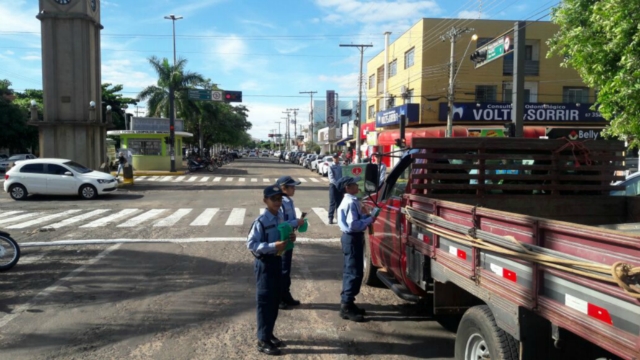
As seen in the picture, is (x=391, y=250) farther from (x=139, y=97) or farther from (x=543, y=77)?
(x=139, y=97)

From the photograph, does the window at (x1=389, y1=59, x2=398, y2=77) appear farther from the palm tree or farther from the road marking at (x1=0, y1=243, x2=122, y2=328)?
the road marking at (x1=0, y1=243, x2=122, y2=328)

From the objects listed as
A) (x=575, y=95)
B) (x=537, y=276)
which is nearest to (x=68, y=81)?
(x=537, y=276)

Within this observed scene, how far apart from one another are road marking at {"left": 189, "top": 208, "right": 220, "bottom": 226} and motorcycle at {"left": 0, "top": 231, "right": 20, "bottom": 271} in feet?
16.7

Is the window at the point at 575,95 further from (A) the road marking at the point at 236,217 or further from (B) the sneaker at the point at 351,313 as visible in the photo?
(B) the sneaker at the point at 351,313

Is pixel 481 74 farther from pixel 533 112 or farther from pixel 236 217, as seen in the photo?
pixel 236 217

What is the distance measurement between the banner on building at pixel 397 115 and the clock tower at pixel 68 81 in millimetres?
18044

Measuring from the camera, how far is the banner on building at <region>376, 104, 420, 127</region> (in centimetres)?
3312

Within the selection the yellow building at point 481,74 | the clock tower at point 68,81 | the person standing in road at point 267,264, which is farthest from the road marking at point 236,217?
the yellow building at point 481,74

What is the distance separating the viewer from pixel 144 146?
38.6 meters

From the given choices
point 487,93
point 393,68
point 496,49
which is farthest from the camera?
point 393,68

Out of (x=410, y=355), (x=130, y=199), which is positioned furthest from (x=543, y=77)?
(x=410, y=355)

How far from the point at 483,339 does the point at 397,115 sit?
3214 centimetres

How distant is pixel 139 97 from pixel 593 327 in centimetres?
4290

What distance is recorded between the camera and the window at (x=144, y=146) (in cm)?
3847
